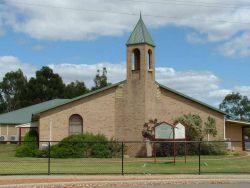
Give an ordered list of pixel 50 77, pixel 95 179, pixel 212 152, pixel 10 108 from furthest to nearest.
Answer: pixel 10 108 < pixel 50 77 < pixel 212 152 < pixel 95 179

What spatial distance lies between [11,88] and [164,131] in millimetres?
89711

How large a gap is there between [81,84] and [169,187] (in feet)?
303

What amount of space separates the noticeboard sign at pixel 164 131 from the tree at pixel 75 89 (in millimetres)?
69995

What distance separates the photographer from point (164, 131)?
109ft

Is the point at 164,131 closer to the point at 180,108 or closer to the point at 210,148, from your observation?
the point at 210,148

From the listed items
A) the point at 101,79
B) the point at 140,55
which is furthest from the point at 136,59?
the point at 101,79

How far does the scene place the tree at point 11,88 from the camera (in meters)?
115

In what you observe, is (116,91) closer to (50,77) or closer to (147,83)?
(147,83)

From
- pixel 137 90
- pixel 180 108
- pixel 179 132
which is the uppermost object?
pixel 137 90

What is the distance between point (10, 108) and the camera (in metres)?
117

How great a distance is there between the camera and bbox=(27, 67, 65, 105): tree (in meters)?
100

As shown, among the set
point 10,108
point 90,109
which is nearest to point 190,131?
point 90,109

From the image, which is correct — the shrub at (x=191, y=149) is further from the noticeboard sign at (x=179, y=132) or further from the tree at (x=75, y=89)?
the tree at (x=75, y=89)

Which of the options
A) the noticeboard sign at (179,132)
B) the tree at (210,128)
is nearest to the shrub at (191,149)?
the tree at (210,128)
